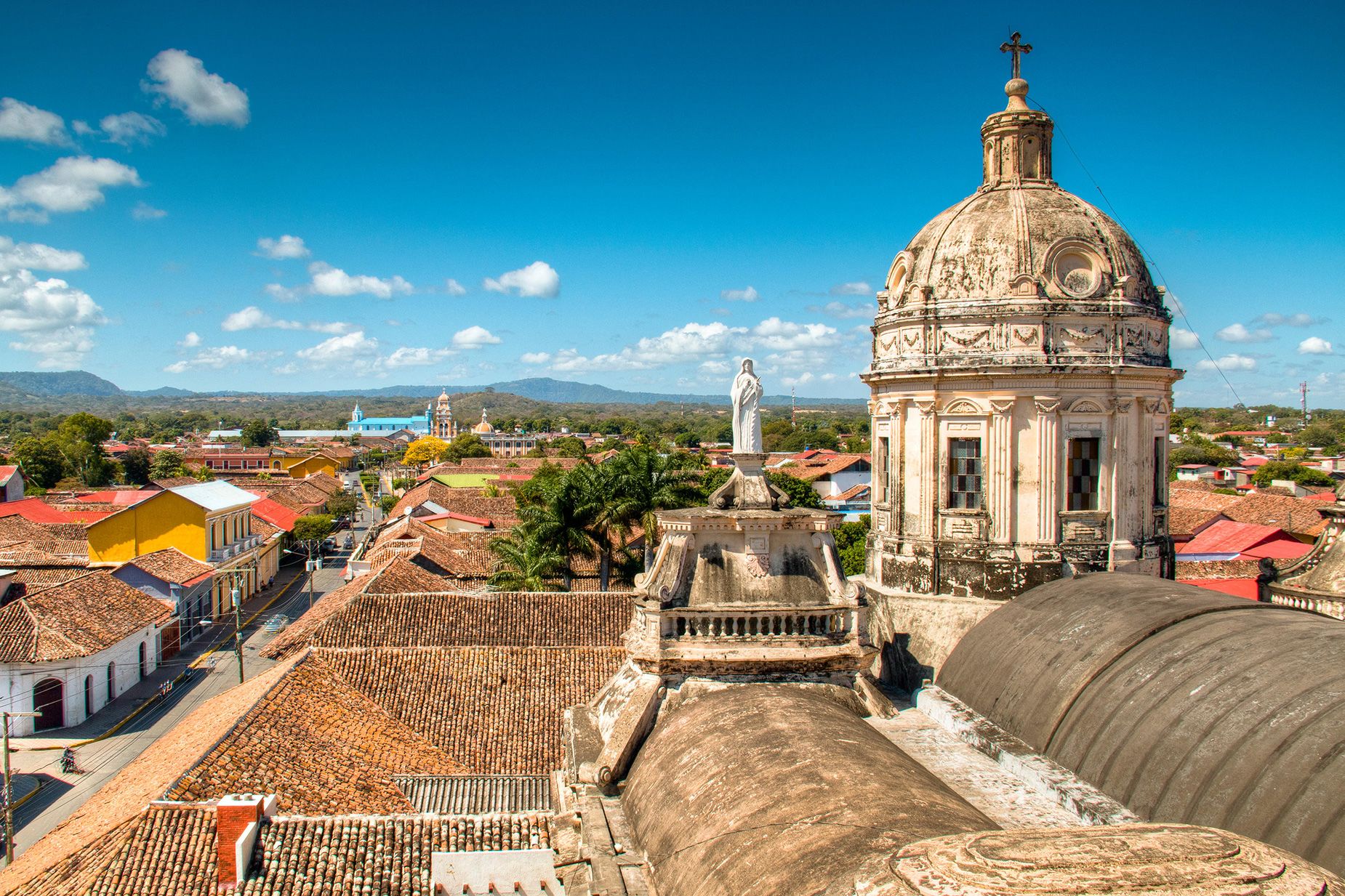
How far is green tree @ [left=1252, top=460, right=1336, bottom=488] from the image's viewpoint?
66662 millimetres

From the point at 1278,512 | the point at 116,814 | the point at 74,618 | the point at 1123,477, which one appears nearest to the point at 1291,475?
the point at 1278,512

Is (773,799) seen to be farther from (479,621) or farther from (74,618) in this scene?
(74,618)

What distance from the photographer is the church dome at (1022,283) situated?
523 inches

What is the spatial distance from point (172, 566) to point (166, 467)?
61.2 metres

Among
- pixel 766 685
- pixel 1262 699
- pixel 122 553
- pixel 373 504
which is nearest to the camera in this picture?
pixel 1262 699

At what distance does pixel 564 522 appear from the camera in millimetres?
33562

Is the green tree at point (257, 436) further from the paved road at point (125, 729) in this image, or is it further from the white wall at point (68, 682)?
the white wall at point (68, 682)

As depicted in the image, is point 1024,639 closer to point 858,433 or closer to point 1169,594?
point 1169,594

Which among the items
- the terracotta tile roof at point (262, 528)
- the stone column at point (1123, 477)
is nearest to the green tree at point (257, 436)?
the terracotta tile roof at point (262, 528)

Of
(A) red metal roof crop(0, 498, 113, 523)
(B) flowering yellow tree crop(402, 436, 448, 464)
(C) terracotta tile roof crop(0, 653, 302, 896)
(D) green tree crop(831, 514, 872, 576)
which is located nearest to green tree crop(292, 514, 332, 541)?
(A) red metal roof crop(0, 498, 113, 523)

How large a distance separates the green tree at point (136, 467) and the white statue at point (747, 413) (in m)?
95.1

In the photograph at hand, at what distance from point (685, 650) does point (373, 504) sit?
3480 inches

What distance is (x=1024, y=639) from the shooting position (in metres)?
11.3

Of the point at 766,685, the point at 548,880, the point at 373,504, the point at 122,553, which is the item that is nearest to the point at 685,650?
the point at 766,685
